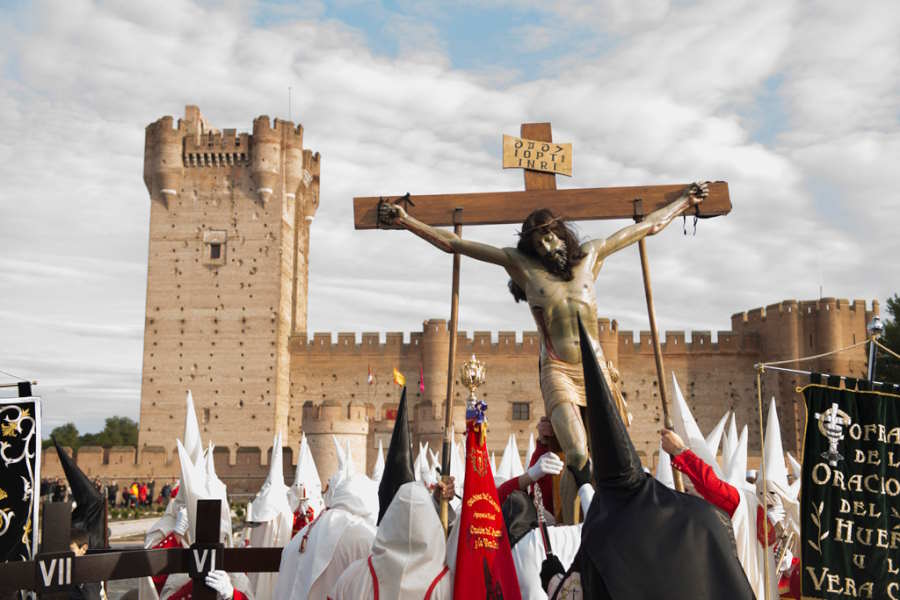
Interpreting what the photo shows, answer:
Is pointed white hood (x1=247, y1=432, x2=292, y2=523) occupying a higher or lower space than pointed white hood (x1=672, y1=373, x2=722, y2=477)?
lower

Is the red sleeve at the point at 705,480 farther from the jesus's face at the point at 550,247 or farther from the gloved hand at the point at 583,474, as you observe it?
the jesus's face at the point at 550,247

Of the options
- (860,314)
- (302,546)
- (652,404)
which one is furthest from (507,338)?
(302,546)

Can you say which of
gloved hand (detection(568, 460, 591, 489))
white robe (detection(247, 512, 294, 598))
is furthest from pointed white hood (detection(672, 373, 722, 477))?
white robe (detection(247, 512, 294, 598))

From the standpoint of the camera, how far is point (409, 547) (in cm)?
318

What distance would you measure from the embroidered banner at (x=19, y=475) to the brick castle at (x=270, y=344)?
36174mm

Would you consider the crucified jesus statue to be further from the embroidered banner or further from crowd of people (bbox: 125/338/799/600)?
the embroidered banner

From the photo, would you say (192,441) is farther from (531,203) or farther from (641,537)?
(641,537)

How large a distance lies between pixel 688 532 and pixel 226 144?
4268 cm

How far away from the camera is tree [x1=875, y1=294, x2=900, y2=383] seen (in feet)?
91.9

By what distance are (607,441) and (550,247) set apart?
246cm

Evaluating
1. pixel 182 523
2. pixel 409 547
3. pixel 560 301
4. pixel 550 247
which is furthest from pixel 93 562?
pixel 550 247

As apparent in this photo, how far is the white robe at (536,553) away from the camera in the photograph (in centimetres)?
373

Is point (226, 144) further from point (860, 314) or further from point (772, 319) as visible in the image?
point (860, 314)

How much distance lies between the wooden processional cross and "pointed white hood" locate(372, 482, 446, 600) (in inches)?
73.8
